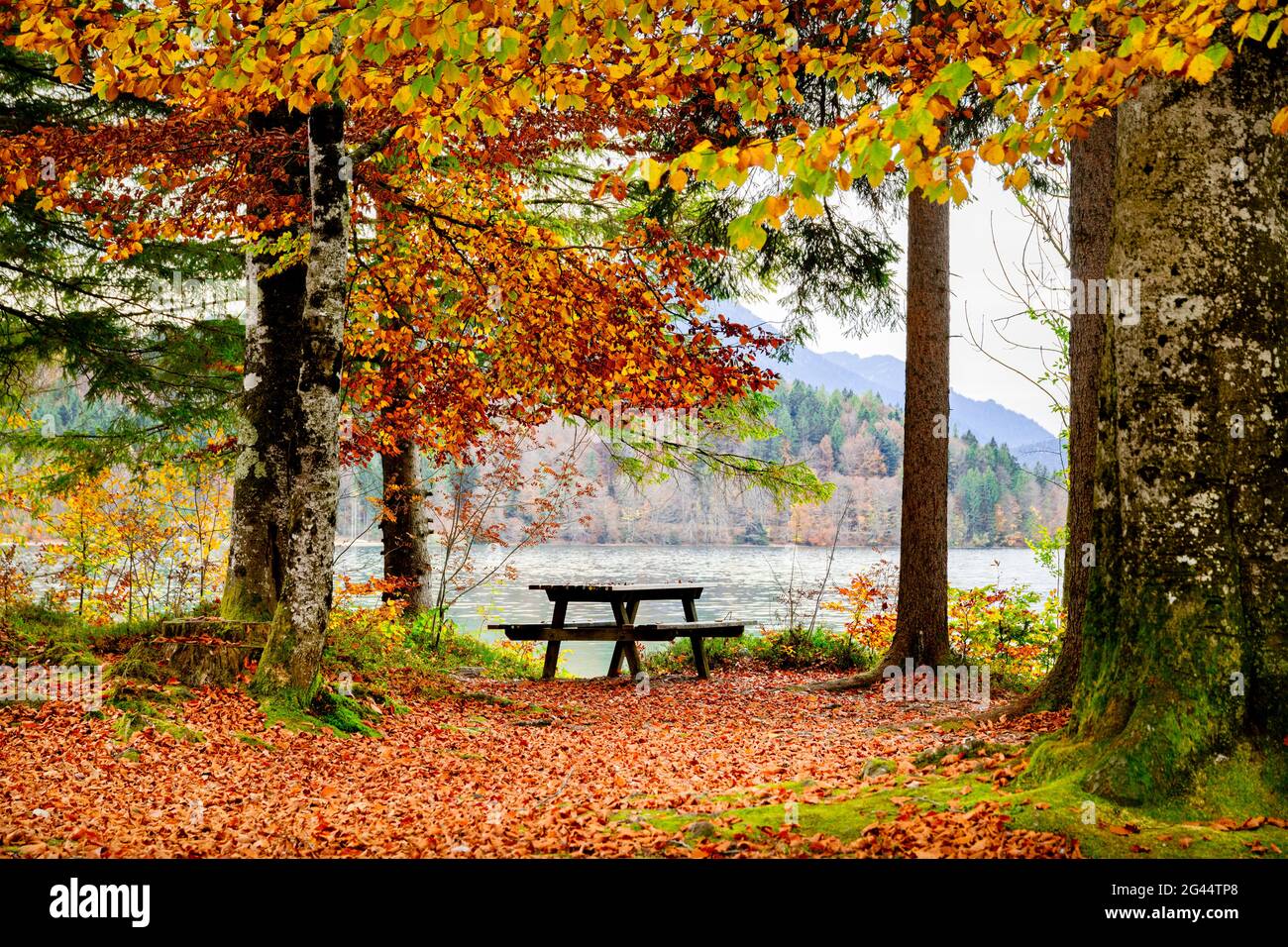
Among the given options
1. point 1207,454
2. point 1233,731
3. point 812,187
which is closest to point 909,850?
point 1233,731

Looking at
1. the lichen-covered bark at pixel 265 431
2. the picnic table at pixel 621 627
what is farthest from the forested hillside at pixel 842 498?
the lichen-covered bark at pixel 265 431

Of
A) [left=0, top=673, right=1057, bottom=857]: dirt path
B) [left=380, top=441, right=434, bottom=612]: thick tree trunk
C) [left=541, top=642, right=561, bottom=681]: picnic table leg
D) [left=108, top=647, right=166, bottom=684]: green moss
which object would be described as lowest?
[left=541, top=642, right=561, bottom=681]: picnic table leg

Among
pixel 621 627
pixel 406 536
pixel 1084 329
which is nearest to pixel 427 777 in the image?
pixel 621 627

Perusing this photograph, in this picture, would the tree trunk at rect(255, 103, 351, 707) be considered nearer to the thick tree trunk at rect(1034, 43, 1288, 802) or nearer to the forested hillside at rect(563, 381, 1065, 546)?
the thick tree trunk at rect(1034, 43, 1288, 802)

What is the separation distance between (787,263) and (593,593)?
4678 millimetres

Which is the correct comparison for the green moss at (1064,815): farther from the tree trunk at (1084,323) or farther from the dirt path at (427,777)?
the tree trunk at (1084,323)

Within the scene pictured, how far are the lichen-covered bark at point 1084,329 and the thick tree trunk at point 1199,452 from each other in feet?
10.9

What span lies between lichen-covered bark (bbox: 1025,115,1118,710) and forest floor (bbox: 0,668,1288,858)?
129 cm

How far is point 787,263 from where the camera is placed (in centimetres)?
1174

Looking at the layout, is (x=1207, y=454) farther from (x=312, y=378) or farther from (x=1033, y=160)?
→ (x=1033, y=160)

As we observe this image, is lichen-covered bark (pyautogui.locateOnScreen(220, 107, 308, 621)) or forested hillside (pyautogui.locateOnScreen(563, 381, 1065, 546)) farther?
forested hillside (pyautogui.locateOnScreen(563, 381, 1065, 546))

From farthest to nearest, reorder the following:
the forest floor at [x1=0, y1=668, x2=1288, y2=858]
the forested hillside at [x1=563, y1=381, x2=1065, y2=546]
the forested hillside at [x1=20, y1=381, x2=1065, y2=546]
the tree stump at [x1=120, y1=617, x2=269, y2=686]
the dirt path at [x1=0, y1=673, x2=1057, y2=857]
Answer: the forested hillside at [x1=563, y1=381, x2=1065, y2=546] → the forested hillside at [x1=20, y1=381, x2=1065, y2=546] → the tree stump at [x1=120, y1=617, x2=269, y2=686] → the dirt path at [x1=0, y1=673, x2=1057, y2=857] → the forest floor at [x1=0, y1=668, x2=1288, y2=858]

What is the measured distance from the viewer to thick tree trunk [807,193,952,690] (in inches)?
389

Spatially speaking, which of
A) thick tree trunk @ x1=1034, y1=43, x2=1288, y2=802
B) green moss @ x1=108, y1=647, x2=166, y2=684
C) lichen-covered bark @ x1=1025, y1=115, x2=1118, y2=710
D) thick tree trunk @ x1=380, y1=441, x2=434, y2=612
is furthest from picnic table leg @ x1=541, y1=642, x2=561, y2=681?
thick tree trunk @ x1=1034, y1=43, x2=1288, y2=802
